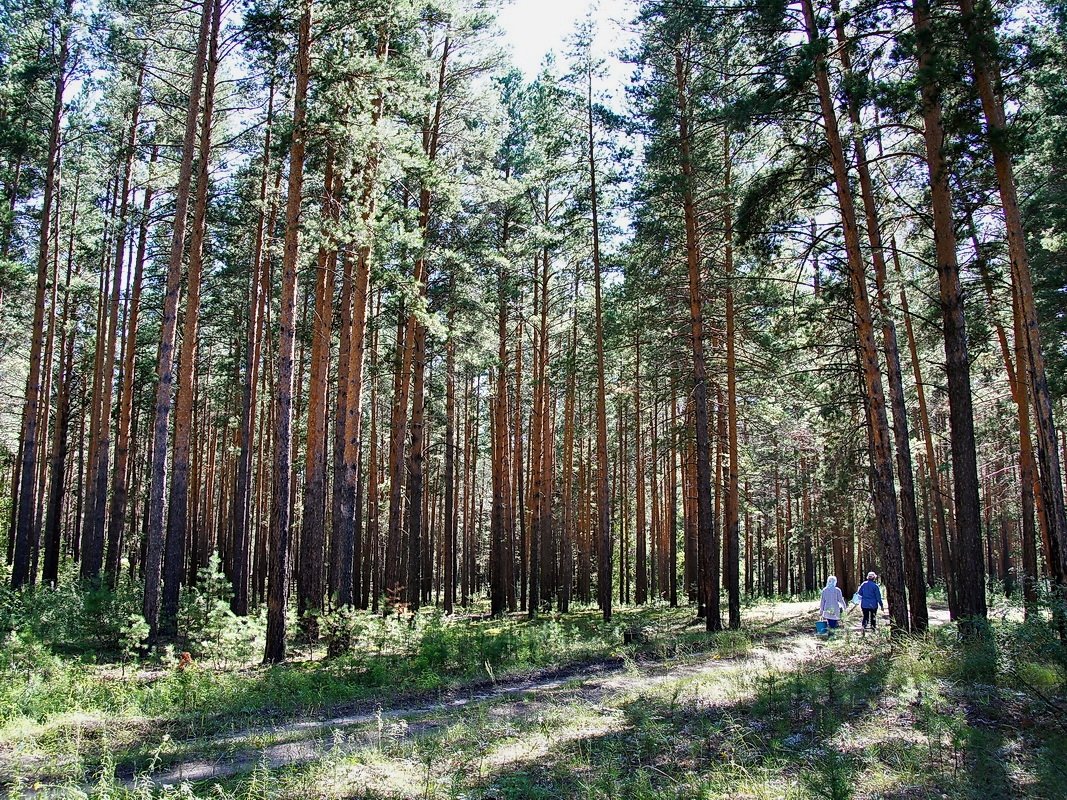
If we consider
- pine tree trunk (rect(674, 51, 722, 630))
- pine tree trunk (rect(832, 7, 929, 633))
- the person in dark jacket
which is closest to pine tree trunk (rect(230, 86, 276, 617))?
pine tree trunk (rect(674, 51, 722, 630))

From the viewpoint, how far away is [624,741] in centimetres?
685

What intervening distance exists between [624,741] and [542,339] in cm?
1668

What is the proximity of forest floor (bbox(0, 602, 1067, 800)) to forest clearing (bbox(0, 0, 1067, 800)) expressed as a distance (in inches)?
2.3

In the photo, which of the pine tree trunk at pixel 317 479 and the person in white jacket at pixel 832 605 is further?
the person in white jacket at pixel 832 605

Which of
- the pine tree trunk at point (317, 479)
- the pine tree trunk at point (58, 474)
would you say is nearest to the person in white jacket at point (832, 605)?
the pine tree trunk at point (317, 479)

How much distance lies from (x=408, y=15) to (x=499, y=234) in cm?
888

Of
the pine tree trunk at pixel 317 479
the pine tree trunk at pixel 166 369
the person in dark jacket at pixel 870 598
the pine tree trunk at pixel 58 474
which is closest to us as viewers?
the pine tree trunk at pixel 166 369

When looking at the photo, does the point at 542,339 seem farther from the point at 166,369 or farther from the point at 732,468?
the point at 166,369

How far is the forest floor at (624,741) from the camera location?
17.6ft

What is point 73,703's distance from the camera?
8.59 metres

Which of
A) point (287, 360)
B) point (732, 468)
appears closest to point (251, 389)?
point (287, 360)

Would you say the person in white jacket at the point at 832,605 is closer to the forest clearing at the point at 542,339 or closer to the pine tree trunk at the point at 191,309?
the forest clearing at the point at 542,339

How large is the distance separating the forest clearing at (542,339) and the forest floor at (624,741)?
2.3 inches

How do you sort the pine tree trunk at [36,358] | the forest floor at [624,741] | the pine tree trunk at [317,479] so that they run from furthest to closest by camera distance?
the pine tree trunk at [36,358], the pine tree trunk at [317,479], the forest floor at [624,741]
